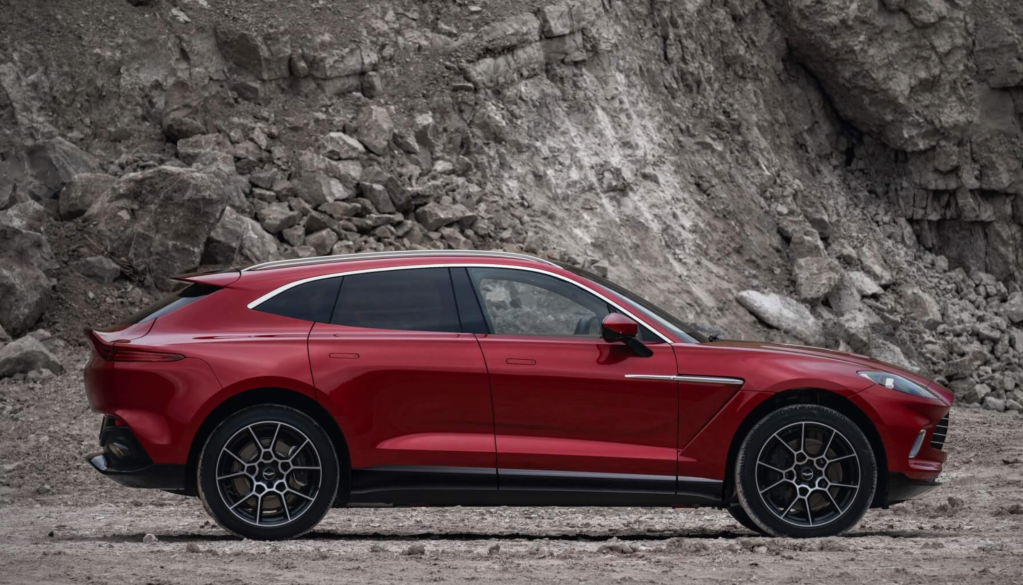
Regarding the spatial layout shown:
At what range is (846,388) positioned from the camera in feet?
22.5

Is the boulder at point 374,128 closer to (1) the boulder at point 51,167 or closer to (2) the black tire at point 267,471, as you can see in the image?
(1) the boulder at point 51,167

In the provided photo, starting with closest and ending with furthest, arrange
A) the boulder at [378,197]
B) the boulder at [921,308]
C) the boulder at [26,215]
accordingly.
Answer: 1. the boulder at [26,215]
2. the boulder at [378,197]
3. the boulder at [921,308]

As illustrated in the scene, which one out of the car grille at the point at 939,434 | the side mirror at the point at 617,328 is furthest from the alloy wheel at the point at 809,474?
the side mirror at the point at 617,328

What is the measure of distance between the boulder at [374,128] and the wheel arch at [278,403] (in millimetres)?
11609

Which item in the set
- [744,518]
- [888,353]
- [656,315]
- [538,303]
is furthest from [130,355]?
[888,353]

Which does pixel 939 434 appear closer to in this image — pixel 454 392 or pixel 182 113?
pixel 454 392

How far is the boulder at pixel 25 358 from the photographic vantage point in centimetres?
1280

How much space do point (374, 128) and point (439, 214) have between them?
1.96 metres

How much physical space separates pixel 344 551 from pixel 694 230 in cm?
1568

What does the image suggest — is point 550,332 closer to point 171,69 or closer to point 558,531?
point 558,531

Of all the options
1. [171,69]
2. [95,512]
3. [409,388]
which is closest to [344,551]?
[409,388]

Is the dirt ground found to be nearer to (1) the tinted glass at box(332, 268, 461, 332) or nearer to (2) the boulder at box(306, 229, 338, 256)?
(1) the tinted glass at box(332, 268, 461, 332)

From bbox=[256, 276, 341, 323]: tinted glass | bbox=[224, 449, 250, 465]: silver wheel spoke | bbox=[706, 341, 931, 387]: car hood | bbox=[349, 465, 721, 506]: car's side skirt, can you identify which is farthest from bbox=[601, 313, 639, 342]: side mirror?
bbox=[224, 449, 250, 465]: silver wheel spoke

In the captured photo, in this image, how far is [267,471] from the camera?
661 cm
